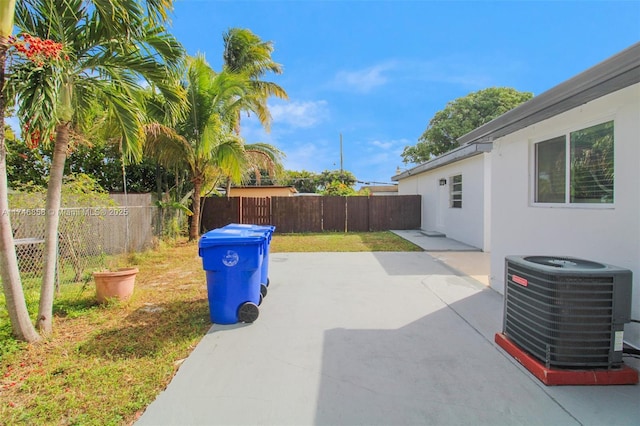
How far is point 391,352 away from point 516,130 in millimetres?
3782

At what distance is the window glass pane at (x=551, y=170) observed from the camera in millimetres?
4082

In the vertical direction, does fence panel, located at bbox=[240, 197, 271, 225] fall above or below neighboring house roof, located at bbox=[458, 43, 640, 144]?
below

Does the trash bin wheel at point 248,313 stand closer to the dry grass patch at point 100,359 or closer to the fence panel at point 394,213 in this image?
the dry grass patch at point 100,359

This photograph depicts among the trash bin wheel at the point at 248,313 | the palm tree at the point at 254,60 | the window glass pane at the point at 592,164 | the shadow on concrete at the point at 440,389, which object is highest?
the palm tree at the point at 254,60

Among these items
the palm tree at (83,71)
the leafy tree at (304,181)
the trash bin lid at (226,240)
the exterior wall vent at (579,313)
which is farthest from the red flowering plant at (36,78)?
the leafy tree at (304,181)

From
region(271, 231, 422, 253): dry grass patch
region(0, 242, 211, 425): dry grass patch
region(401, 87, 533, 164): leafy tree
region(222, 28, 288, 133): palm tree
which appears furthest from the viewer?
region(401, 87, 533, 164): leafy tree

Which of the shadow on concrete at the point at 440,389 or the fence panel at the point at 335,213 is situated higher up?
the fence panel at the point at 335,213

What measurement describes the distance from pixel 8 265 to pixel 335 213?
13.6 metres

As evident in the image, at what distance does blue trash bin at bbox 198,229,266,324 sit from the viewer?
3.99 meters

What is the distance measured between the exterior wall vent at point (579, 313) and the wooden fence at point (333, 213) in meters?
13.5

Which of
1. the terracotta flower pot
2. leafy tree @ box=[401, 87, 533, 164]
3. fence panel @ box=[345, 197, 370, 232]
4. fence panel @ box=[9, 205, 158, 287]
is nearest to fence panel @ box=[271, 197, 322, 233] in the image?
fence panel @ box=[345, 197, 370, 232]

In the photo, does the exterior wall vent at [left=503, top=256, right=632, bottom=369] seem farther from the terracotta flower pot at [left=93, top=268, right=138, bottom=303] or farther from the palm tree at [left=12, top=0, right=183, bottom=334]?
the terracotta flower pot at [left=93, top=268, right=138, bottom=303]

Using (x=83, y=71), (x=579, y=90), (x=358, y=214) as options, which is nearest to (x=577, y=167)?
(x=579, y=90)

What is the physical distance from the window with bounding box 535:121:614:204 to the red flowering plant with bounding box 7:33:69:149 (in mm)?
5536
